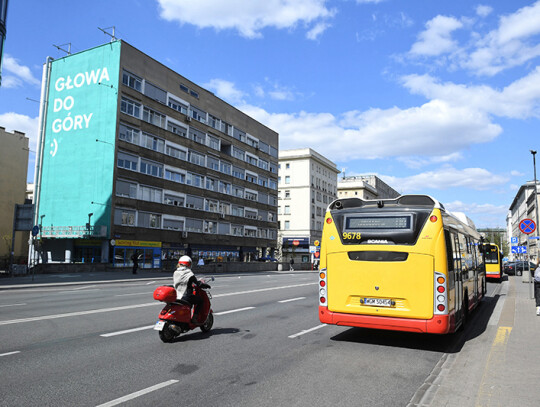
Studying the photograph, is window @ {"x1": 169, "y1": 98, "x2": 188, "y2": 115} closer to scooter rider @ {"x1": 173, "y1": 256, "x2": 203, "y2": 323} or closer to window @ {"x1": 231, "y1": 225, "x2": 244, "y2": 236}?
window @ {"x1": 231, "y1": 225, "x2": 244, "y2": 236}

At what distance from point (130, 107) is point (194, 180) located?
1229 centimetres

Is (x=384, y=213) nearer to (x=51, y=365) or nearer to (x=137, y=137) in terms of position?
(x=51, y=365)

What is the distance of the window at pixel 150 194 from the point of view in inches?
1793

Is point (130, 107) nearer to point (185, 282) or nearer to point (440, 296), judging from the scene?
point (185, 282)

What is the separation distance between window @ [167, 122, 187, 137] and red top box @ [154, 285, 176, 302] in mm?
44096

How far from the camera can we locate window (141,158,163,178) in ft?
151

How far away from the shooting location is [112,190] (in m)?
41.5

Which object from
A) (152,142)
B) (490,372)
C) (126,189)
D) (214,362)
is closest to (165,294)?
(214,362)

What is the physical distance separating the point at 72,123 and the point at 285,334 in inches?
1654

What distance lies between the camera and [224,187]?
198 ft

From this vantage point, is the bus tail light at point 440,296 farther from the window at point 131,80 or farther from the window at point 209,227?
the window at point 209,227

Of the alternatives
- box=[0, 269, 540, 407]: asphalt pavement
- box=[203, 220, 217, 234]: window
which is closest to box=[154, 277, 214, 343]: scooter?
box=[0, 269, 540, 407]: asphalt pavement

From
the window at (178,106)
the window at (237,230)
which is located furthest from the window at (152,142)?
the window at (237,230)

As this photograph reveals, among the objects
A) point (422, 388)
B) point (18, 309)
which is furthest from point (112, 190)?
point (422, 388)
